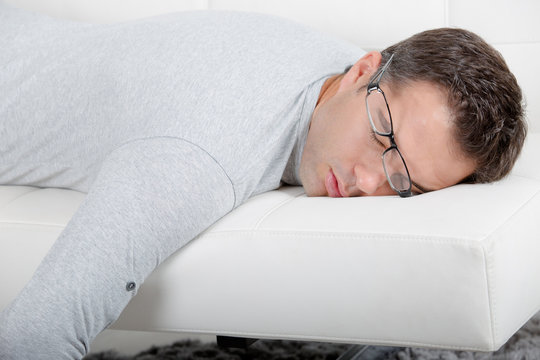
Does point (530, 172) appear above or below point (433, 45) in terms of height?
below

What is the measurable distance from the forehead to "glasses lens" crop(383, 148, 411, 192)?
0.5 inches

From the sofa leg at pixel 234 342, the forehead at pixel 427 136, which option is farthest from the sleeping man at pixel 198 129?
the sofa leg at pixel 234 342

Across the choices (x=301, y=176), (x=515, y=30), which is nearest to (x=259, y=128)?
(x=301, y=176)

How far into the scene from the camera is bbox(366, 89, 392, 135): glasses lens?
4.24ft

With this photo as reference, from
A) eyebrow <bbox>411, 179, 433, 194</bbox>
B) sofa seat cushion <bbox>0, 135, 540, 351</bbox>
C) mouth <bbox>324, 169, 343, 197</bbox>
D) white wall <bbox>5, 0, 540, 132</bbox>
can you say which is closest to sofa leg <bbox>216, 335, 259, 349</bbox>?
sofa seat cushion <bbox>0, 135, 540, 351</bbox>

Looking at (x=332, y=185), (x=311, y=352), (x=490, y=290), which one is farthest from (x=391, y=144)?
(x=311, y=352)

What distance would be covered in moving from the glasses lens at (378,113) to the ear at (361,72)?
8cm

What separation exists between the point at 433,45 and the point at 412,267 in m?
0.50

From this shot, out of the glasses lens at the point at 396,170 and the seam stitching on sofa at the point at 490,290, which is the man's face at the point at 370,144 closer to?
the glasses lens at the point at 396,170

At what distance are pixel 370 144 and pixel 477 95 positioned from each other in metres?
0.20

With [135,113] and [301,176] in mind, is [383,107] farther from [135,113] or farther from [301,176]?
[135,113]

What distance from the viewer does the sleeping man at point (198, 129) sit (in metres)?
1.08

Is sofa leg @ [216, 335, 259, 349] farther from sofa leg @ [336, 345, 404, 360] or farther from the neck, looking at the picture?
the neck

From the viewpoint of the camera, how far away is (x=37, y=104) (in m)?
1.52
